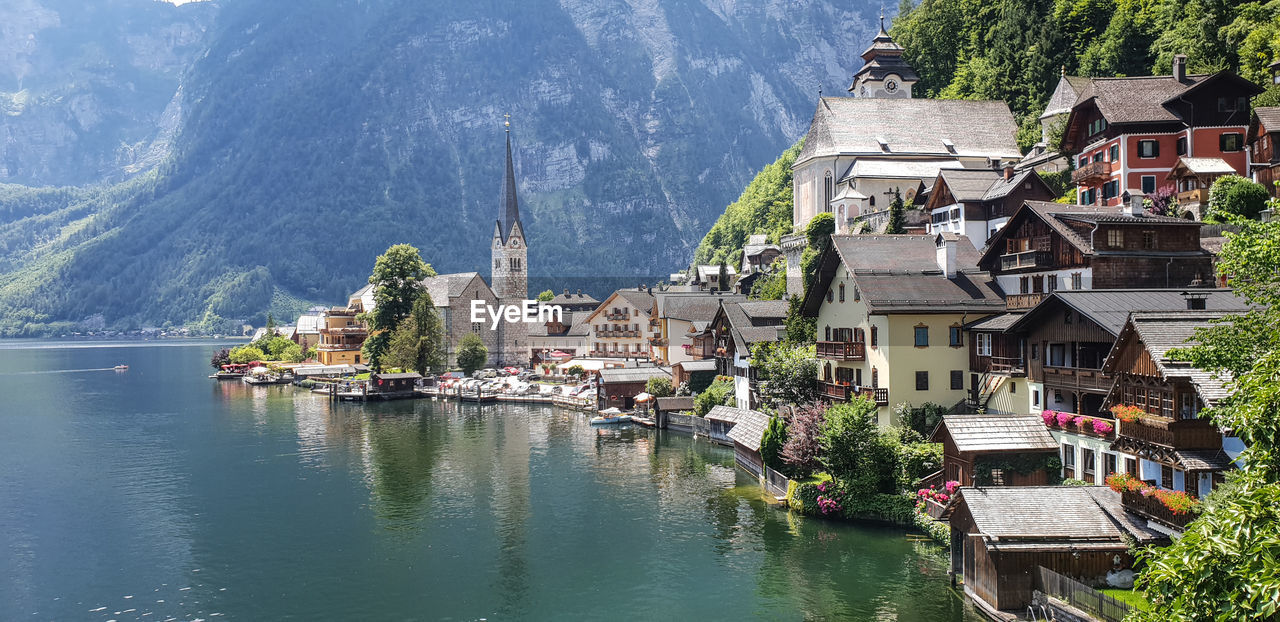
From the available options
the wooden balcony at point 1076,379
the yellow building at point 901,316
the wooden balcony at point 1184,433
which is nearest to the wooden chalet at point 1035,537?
the wooden balcony at point 1184,433

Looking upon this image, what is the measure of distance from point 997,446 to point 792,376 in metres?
17.5

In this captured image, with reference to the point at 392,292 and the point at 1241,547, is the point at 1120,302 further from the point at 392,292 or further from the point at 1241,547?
the point at 392,292

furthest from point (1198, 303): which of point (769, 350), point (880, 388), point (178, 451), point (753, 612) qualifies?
point (178, 451)

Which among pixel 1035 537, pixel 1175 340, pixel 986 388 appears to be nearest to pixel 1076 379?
pixel 986 388

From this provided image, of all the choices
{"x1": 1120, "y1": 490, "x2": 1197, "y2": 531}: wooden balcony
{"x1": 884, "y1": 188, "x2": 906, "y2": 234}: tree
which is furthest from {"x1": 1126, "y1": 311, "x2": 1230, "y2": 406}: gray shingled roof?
{"x1": 884, "y1": 188, "x2": 906, "y2": 234}: tree

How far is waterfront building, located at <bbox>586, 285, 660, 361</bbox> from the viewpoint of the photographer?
104500mm

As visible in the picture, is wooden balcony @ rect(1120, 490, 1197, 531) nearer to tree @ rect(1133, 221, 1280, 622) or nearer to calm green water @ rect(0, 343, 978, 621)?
calm green water @ rect(0, 343, 978, 621)

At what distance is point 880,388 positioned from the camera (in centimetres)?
4216

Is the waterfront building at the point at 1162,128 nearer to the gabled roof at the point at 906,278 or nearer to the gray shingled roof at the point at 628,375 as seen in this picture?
the gabled roof at the point at 906,278

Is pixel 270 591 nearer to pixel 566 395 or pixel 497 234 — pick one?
pixel 566 395

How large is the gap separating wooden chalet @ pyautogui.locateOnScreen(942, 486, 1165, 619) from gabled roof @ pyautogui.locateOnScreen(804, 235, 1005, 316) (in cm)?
1530

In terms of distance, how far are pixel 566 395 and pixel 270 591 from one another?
5785cm

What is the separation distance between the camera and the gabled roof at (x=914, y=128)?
3494 inches

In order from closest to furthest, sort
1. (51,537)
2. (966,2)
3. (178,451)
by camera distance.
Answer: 1. (51,537)
2. (178,451)
3. (966,2)
